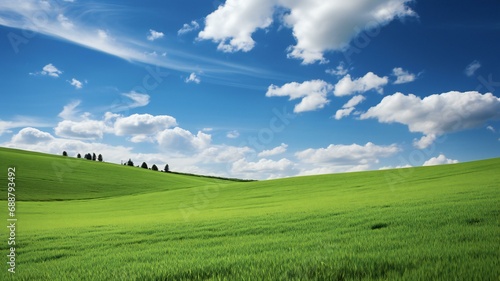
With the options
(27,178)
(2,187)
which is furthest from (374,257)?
(27,178)

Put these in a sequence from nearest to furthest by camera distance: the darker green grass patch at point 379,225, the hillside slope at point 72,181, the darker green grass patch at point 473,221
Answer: the darker green grass patch at point 473,221 → the darker green grass patch at point 379,225 → the hillside slope at point 72,181

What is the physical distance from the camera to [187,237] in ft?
37.2

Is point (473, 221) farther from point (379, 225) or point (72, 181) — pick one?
point (72, 181)

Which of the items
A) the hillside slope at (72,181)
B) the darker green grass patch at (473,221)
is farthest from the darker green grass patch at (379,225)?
the hillside slope at (72,181)

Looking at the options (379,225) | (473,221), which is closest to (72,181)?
(379,225)

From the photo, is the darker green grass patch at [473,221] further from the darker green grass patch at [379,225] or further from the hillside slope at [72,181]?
the hillside slope at [72,181]

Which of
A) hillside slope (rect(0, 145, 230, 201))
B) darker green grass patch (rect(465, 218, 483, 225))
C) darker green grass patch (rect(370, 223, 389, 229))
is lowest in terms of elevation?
darker green grass patch (rect(370, 223, 389, 229))

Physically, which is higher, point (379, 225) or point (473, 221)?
point (473, 221)

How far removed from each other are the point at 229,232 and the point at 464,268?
25.6 ft

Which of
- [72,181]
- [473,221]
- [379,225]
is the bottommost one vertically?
[379,225]

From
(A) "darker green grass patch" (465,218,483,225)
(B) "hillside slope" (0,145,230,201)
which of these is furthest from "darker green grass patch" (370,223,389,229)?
(B) "hillside slope" (0,145,230,201)

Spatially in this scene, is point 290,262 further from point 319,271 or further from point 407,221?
point 407,221

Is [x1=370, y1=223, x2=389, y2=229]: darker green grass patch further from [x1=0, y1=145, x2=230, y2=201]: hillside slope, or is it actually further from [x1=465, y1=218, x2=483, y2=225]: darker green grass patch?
[x1=0, y1=145, x2=230, y2=201]: hillside slope

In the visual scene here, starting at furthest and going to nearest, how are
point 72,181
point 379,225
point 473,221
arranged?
point 72,181, point 379,225, point 473,221
